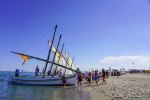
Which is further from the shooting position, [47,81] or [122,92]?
[47,81]

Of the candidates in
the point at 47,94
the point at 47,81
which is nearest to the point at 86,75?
the point at 47,81

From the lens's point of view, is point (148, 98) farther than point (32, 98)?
No

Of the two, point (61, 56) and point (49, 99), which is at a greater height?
point (61, 56)

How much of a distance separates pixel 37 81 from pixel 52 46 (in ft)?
23.4

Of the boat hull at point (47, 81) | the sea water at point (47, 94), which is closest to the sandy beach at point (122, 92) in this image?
the sea water at point (47, 94)

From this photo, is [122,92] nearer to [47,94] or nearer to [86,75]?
[47,94]

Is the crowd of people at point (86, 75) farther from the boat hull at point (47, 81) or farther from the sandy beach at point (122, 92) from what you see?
the sandy beach at point (122, 92)

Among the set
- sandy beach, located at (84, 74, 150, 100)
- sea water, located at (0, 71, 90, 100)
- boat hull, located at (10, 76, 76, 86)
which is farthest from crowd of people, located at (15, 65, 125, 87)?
sandy beach, located at (84, 74, 150, 100)

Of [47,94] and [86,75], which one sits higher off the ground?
[86,75]

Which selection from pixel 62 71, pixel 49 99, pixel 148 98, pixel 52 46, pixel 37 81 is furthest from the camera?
pixel 62 71

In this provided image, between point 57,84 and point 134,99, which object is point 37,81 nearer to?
point 57,84

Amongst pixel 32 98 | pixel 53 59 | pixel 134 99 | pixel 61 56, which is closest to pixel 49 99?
pixel 32 98

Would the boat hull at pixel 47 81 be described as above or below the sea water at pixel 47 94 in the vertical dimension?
above

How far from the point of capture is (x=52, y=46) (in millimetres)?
43344
